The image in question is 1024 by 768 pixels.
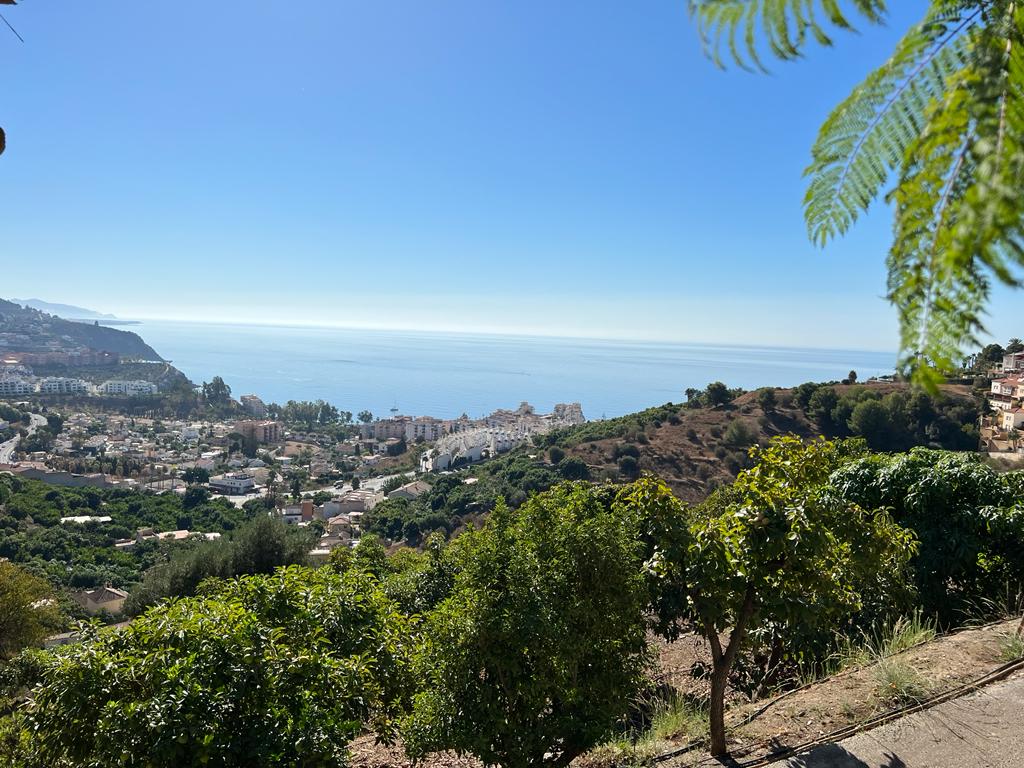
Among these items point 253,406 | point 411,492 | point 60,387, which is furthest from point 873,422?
point 60,387

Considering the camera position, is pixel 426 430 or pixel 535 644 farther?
pixel 426 430

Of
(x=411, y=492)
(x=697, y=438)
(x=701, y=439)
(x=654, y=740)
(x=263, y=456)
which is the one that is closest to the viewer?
(x=654, y=740)

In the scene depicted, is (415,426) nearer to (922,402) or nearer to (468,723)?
(922,402)

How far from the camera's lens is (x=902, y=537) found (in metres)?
3.85

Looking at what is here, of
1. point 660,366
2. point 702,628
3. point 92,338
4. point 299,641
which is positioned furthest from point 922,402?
point 660,366

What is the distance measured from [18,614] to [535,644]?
49.3 ft

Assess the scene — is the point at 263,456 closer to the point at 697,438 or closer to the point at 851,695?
the point at 697,438

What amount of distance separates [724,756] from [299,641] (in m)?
2.57

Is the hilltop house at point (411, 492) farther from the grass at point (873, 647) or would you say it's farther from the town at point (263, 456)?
the grass at point (873, 647)

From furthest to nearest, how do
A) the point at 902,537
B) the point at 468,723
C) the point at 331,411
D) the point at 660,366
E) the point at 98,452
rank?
1. the point at 660,366
2. the point at 331,411
3. the point at 98,452
4. the point at 902,537
5. the point at 468,723

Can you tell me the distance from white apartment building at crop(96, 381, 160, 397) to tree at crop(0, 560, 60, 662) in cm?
8984

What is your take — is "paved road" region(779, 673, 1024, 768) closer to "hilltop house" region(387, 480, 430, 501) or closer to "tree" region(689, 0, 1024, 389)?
"tree" region(689, 0, 1024, 389)

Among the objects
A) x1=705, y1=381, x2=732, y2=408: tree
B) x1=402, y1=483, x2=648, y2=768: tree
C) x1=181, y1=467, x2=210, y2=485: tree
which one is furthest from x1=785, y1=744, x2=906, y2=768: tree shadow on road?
x1=181, y1=467, x2=210, y2=485: tree

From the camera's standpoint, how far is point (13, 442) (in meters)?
59.5
